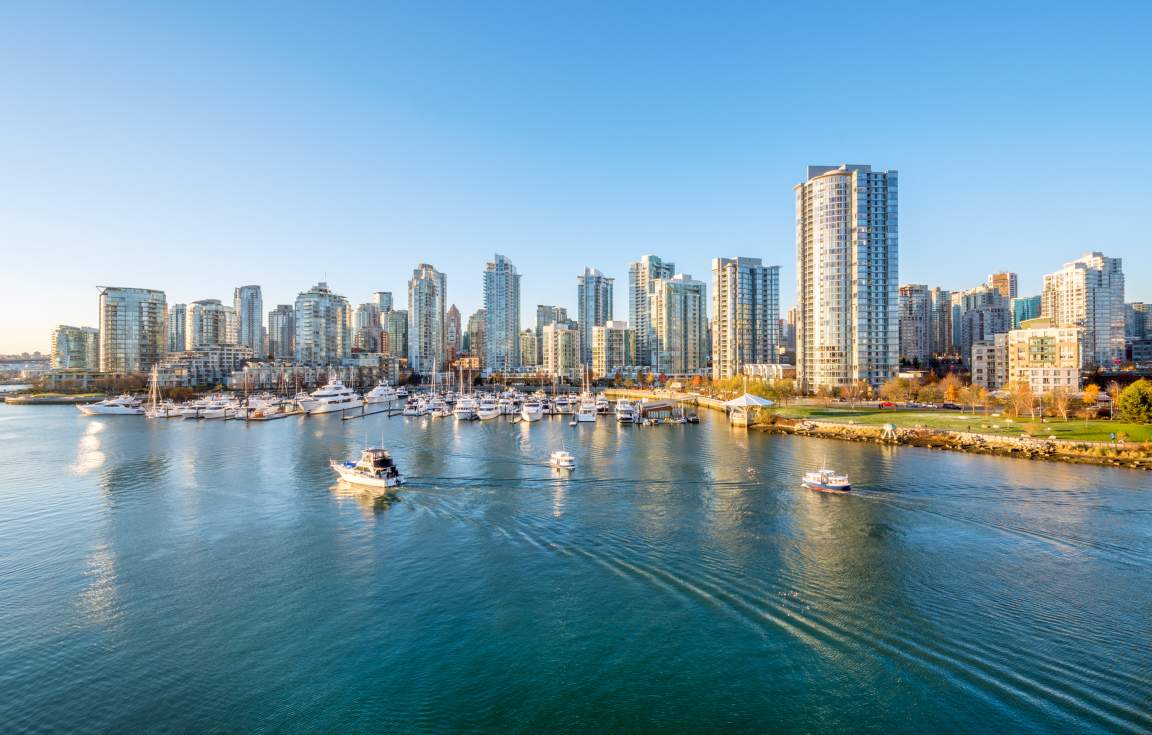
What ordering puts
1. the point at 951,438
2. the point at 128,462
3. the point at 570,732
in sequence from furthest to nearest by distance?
the point at 951,438 < the point at 128,462 < the point at 570,732

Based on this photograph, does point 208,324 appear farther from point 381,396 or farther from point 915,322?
point 915,322

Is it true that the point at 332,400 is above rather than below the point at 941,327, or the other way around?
below

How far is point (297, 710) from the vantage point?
42.5 feet

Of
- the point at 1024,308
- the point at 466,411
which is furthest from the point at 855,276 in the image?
the point at 1024,308

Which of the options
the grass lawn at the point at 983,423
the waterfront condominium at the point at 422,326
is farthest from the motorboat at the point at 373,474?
the waterfront condominium at the point at 422,326

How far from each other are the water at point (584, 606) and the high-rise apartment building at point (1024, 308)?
17524cm

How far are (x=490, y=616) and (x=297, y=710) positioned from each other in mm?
5777

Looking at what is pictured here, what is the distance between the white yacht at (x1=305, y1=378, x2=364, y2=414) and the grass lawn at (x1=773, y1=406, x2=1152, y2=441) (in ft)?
219

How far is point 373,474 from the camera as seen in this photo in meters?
33.8

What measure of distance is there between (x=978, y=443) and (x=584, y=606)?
134 ft

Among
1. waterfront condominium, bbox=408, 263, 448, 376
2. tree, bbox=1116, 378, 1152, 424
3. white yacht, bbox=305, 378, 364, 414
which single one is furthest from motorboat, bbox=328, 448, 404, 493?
waterfront condominium, bbox=408, 263, 448, 376

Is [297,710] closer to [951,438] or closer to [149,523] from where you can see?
[149,523]

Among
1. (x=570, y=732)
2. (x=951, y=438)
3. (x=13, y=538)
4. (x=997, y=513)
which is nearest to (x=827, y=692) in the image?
(x=570, y=732)

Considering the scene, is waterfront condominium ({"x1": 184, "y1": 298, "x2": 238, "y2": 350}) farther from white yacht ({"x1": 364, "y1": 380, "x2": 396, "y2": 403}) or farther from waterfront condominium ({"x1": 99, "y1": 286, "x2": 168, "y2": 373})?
white yacht ({"x1": 364, "y1": 380, "x2": 396, "y2": 403})
